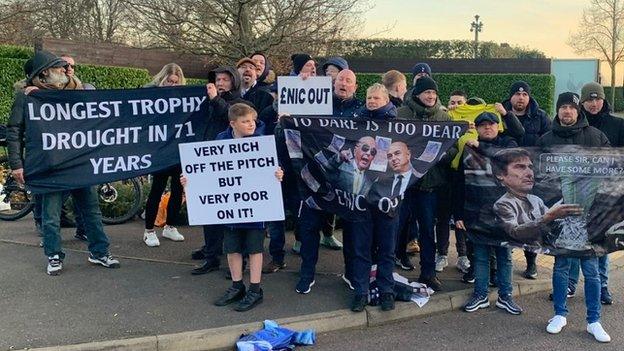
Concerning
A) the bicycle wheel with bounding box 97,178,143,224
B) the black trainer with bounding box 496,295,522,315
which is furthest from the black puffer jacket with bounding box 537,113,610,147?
the bicycle wheel with bounding box 97,178,143,224

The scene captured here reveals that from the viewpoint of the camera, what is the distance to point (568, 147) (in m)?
5.26

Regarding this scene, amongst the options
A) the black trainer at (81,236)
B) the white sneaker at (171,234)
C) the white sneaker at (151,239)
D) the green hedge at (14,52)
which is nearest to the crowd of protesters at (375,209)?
the white sneaker at (151,239)

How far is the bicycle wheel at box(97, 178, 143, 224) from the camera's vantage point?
8219 millimetres

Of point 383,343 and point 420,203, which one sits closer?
point 383,343

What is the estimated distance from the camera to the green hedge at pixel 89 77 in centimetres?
1345

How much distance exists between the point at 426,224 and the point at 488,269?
0.70 meters

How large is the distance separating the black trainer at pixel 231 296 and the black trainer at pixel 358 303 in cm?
98

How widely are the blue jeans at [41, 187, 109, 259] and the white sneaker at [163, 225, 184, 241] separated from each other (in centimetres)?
116

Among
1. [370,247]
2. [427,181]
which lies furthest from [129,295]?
[427,181]

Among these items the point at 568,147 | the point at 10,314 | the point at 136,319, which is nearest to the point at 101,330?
the point at 136,319

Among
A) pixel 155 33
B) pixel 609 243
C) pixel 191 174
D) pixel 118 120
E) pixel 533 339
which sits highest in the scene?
pixel 155 33

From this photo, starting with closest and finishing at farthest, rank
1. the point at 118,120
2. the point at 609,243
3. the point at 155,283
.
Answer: the point at 609,243 → the point at 155,283 → the point at 118,120

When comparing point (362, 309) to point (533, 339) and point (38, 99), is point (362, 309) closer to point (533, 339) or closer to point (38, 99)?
point (533, 339)

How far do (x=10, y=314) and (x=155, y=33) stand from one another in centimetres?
1438
